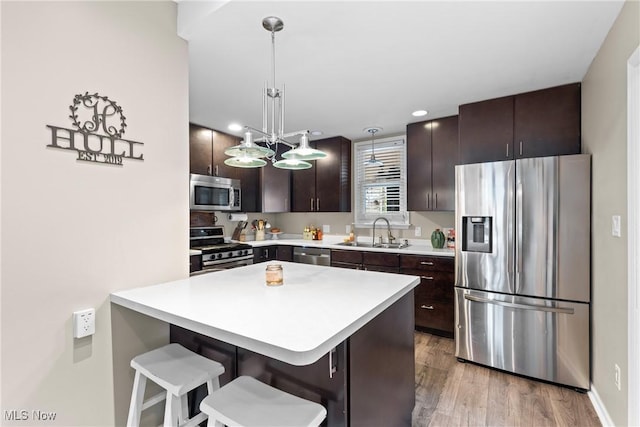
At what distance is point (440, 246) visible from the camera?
3.50 metres

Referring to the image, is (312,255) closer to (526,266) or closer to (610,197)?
(526,266)

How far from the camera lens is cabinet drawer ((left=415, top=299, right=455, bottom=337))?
302 cm

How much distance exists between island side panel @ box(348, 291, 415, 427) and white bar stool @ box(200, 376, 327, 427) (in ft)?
0.67

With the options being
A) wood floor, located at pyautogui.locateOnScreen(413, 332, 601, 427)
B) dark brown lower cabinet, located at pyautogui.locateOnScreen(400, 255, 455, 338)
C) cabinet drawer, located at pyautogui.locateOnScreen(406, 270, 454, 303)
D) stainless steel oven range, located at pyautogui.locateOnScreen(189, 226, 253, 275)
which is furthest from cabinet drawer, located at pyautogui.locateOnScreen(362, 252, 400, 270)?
stainless steel oven range, located at pyautogui.locateOnScreen(189, 226, 253, 275)

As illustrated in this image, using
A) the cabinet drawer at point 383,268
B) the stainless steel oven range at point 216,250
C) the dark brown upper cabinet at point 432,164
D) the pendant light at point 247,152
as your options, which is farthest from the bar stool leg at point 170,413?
the dark brown upper cabinet at point 432,164

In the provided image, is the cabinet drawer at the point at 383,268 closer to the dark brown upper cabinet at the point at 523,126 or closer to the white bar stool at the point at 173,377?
the dark brown upper cabinet at the point at 523,126

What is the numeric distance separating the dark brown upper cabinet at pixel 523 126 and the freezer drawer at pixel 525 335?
1.24m

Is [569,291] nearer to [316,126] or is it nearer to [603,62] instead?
[603,62]

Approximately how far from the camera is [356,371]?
3.91ft

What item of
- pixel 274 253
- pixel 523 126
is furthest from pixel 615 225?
pixel 274 253

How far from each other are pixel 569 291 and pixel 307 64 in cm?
250

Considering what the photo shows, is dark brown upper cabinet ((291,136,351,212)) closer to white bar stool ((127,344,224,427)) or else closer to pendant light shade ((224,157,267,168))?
pendant light shade ((224,157,267,168))

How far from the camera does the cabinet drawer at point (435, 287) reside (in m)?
3.01

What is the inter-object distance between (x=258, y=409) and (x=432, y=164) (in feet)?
10.1
